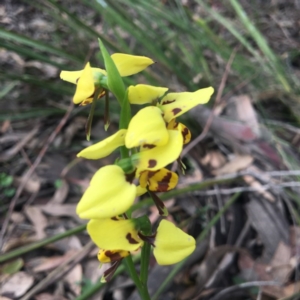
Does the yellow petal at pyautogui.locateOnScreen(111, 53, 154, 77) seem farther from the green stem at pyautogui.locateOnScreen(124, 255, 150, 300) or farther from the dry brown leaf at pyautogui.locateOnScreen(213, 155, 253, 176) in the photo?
the dry brown leaf at pyautogui.locateOnScreen(213, 155, 253, 176)

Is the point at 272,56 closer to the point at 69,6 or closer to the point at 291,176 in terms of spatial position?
the point at 291,176

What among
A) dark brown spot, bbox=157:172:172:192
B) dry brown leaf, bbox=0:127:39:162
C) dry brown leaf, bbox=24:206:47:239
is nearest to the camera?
dark brown spot, bbox=157:172:172:192

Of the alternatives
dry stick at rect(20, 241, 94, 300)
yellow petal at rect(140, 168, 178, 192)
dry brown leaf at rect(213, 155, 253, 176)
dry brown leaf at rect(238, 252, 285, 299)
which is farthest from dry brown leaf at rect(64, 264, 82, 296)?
yellow petal at rect(140, 168, 178, 192)

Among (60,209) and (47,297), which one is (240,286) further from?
(60,209)

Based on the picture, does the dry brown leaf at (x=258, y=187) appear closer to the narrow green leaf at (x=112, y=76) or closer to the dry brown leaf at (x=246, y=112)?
the dry brown leaf at (x=246, y=112)

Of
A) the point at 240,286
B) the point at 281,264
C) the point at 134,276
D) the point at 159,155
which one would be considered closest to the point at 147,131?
the point at 159,155
